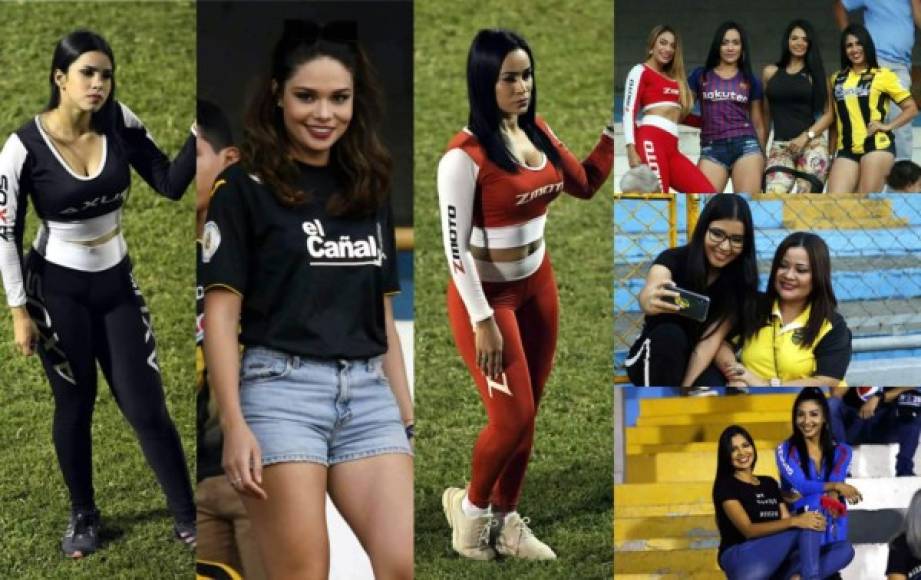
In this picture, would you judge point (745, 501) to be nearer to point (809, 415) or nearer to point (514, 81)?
point (809, 415)

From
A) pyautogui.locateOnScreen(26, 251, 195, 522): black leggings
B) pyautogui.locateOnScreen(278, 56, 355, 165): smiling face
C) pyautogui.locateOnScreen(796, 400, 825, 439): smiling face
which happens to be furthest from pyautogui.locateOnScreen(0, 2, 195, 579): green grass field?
pyautogui.locateOnScreen(796, 400, 825, 439): smiling face

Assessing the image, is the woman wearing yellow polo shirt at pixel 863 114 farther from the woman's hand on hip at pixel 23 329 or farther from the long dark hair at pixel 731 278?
the woman's hand on hip at pixel 23 329

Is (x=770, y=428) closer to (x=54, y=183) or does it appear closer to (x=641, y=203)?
(x=641, y=203)

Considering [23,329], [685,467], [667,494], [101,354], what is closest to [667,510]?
[667,494]

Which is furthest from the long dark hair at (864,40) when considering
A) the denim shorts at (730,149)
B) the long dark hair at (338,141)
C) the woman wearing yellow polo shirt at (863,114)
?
the long dark hair at (338,141)

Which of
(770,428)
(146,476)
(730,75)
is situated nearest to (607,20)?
(730,75)

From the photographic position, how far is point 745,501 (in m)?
7.20

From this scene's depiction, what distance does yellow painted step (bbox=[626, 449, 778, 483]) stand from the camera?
7234 millimetres

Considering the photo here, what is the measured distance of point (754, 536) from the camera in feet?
23.6

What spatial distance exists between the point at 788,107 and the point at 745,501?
1417 millimetres

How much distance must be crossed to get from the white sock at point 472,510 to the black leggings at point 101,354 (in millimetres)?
1029

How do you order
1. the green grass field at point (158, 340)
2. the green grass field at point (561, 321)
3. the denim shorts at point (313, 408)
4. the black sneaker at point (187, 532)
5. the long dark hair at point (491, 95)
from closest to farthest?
the denim shorts at point (313, 408)
the long dark hair at point (491, 95)
the green grass field at point (561, 321)
the black sneaker at point (187, 532)
the green grass field at point (158, 340)

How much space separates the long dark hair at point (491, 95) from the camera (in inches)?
277

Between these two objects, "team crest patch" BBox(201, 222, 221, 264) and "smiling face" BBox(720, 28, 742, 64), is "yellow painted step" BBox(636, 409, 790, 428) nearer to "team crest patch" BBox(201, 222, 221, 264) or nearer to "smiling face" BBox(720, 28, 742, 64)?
"smiling face" BBox(720, 28, 742, 64)
